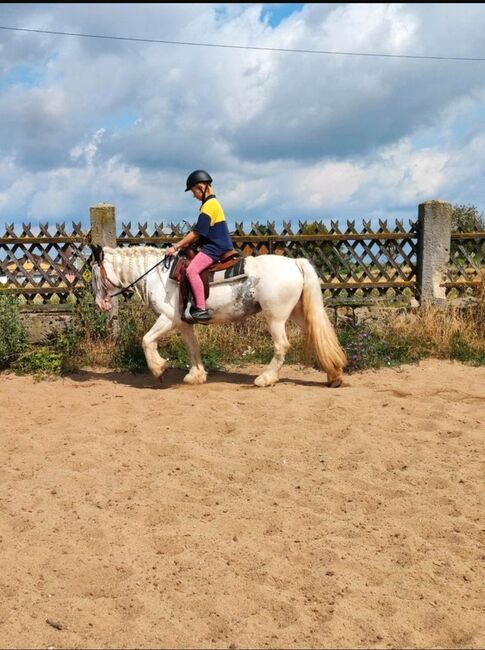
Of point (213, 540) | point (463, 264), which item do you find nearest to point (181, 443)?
point (213, 540)

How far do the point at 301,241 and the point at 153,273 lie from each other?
312 centimetres

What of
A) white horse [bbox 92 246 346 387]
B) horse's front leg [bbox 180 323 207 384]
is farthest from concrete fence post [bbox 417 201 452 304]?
horse's front leg [bbox 180 323 207 384]

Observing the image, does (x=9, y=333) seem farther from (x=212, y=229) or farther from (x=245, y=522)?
(x=245, y=522)

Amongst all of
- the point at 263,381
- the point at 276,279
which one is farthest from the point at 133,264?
the point at 263,381

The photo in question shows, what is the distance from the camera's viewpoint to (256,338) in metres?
10.2

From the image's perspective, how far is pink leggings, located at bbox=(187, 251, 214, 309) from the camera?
8.09 m

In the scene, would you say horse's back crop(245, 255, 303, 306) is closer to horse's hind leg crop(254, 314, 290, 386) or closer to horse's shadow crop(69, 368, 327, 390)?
horse's hind leg crop(254, 314, 290, 386)

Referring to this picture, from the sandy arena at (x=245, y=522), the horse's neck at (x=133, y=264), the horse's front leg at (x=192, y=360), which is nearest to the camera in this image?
the sandy arena at (x=245, y=522)

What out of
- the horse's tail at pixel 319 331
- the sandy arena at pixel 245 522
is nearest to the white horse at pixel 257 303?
the horse's tail at pixel 319 331

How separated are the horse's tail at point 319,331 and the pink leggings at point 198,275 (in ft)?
3.76

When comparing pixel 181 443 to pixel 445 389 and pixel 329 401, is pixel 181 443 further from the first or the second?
pixel 445 389

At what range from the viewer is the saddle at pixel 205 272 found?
826 centimetres

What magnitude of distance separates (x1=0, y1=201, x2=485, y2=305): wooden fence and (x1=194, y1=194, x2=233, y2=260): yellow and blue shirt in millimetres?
2557

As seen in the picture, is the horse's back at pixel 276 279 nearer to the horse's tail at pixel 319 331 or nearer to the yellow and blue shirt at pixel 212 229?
the horse's tail at pixel 319 331
